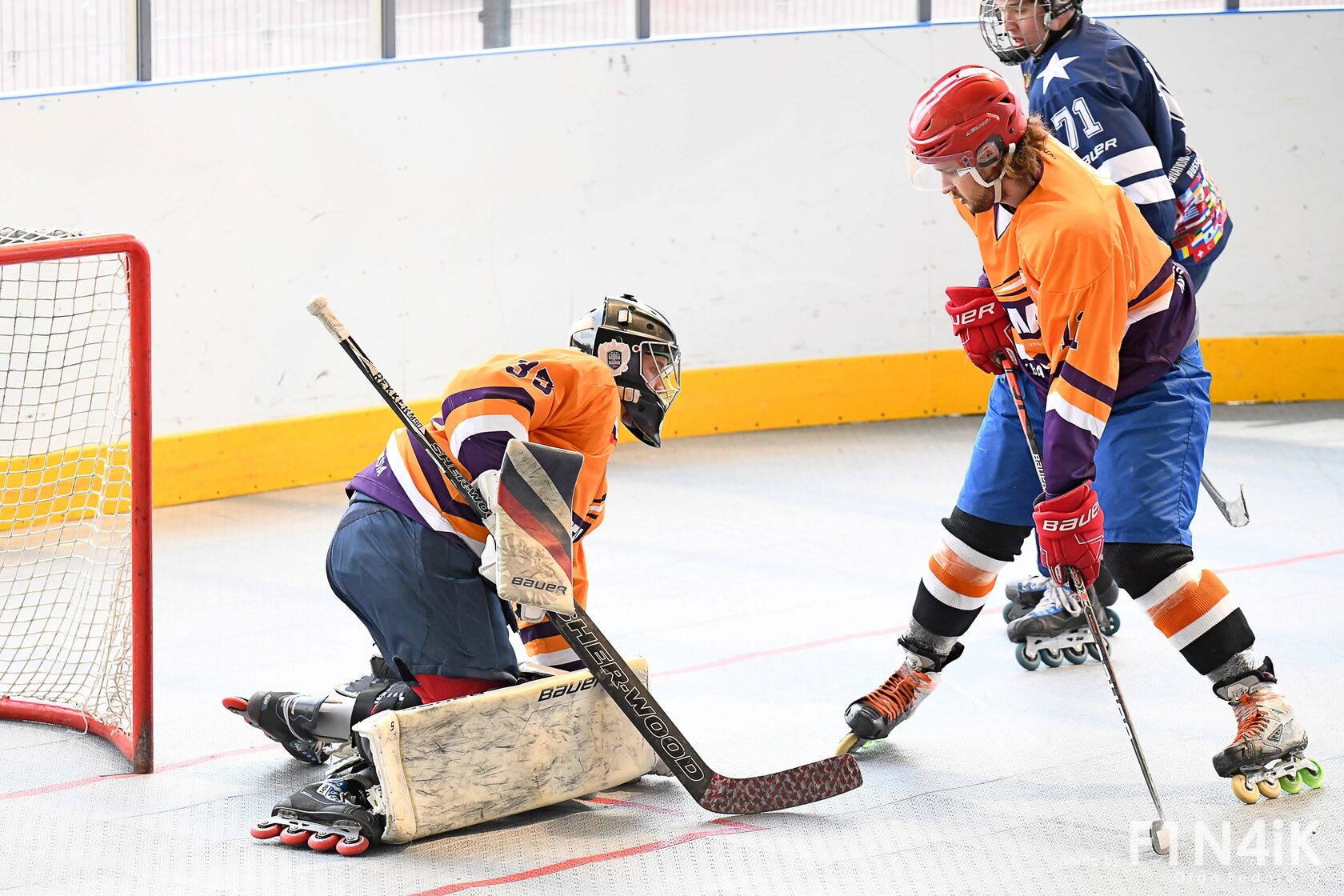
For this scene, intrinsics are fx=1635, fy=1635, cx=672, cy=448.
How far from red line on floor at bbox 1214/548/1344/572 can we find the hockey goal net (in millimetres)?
2908

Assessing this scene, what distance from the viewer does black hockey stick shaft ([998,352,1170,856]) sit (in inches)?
108

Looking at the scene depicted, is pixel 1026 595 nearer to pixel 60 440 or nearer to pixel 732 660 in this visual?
pixel 732 660

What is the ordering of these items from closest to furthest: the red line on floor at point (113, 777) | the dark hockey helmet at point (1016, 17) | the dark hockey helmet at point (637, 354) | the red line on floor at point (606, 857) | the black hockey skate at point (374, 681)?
the red line on floor at point (606, 857) < the dark hockey helmet at point (637, 354) < the red line on floor at point (113, 777) < the black hockey skate at point (374, 681) < the dark hockey helmet at point (1016, 17)

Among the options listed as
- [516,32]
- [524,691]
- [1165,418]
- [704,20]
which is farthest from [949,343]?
[524,691]

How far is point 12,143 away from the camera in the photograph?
16.0 ft

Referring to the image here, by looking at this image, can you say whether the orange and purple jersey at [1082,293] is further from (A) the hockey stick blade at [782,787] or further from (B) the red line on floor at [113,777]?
(B) the red line on floor at [113,777]

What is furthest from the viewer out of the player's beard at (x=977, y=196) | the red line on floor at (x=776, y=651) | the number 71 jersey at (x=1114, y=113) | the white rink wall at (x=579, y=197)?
the white rink wall at (x=579, y=197)

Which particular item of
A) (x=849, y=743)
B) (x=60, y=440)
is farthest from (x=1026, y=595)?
(x=60, y=440)

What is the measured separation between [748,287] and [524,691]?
3732 mm

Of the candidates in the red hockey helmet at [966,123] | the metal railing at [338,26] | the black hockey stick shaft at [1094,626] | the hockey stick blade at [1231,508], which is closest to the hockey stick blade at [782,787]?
the black hockey stick shaft at [1094,626]

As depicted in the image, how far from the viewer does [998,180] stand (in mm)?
2783

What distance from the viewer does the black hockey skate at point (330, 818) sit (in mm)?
2709

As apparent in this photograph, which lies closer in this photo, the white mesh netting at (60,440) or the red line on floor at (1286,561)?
the white mesh netting at (60,440)

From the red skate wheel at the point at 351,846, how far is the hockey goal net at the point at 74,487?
2.10 ft
